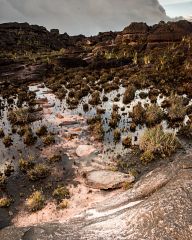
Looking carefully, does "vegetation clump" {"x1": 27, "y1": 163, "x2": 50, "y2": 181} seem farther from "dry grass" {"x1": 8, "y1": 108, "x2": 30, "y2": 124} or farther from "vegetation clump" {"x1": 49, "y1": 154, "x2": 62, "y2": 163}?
"dry grass" {"x1": 8, "y1": 108, "x2": 30, "y2": 124}

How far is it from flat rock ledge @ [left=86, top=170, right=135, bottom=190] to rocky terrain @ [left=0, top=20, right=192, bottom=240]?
0.05 meters

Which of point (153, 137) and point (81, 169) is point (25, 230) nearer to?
point (81, 169)

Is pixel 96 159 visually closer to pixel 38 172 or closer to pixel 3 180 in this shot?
pixel 38 172

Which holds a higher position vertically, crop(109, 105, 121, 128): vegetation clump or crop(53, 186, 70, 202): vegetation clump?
crop(109, 105, 121, 128): vegetation clump

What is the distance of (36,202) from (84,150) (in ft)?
20.1

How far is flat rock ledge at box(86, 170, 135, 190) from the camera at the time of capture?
15938mm

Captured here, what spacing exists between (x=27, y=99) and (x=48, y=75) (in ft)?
50.8

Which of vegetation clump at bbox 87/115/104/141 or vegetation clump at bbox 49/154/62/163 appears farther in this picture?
vegetation clump at bbox 87/115/104/141

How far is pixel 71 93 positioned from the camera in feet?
114

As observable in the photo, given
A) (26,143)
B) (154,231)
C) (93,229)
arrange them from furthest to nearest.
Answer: (26,143) < (93,229) < (154,231)

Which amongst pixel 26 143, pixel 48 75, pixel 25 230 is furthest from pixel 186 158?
pixel 48 75

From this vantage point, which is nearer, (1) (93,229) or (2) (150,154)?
(1) (93,229)

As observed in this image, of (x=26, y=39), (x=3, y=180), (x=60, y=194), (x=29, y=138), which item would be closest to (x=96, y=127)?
(x=29, y=138)

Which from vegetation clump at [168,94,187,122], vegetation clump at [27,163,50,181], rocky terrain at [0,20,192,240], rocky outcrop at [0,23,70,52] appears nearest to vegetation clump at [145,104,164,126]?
rocky terrain at [0,20,192,240]
